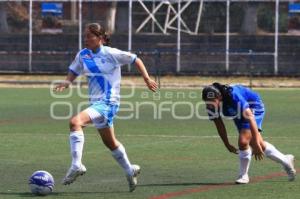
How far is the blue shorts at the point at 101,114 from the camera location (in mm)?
10789

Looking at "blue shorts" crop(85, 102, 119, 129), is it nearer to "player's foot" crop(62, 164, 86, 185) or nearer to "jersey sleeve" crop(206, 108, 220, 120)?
"player's foot" crop(62, 164, 86, 185)

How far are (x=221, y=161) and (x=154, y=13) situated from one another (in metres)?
32.3

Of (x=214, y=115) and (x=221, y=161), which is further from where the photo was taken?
(x=221, y=161)

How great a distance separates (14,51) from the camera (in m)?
43.3

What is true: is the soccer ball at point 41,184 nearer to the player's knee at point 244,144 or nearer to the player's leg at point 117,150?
the player's leg at point 117,150

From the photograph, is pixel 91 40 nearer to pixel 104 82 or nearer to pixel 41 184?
pixel 104 82

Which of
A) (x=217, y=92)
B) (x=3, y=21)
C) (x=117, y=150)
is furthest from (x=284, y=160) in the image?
(x=3, y=21)

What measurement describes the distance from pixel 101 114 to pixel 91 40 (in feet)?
2.91

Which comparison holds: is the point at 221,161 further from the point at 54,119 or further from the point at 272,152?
the point at 54,119

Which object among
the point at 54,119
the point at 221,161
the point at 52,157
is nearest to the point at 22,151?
the point at 52,157

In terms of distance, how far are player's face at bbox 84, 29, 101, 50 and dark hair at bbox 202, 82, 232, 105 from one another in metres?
1.43

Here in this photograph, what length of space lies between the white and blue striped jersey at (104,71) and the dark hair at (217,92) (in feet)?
3.19

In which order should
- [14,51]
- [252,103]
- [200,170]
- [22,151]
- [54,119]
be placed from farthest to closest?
[14,51] < [54,119] < [22,151] < [200,170] < [252,103]

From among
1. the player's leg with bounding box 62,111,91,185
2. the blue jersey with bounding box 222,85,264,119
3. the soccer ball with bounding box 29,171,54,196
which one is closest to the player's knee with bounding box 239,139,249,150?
the blue jersey with bounding box 222,85,264,119
